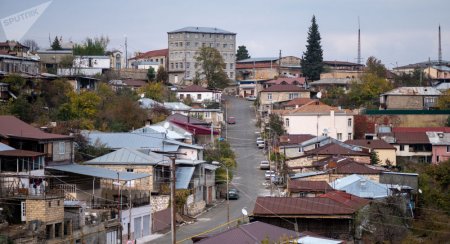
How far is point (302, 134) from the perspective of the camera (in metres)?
60.2

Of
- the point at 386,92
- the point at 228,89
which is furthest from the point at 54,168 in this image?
the point at 228,89

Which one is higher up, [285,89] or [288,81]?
[288,81]

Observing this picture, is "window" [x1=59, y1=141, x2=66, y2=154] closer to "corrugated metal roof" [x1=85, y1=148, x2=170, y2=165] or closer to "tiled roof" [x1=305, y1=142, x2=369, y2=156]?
"corrugated metal roof" [x1=85, y1=148, x2=170, y2=165]

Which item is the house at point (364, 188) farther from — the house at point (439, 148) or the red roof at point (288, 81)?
the red roof at point (288, 81)

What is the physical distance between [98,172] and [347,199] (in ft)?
32.7

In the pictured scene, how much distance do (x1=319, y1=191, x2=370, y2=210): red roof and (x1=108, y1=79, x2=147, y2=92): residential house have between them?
115 ft

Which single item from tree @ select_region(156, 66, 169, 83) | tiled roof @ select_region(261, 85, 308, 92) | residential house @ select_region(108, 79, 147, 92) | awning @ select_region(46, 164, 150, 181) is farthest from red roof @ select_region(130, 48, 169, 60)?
awning @ select_region(46, 164, 150, 181)

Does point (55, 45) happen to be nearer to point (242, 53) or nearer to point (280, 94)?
point (280, 94)

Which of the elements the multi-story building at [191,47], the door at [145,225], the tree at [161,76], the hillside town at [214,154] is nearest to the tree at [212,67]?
the hillside town at [214,154]

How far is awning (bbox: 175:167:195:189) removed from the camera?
1585 inches

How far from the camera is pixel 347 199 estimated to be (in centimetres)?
3403

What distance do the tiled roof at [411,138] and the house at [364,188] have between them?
20.1 meters

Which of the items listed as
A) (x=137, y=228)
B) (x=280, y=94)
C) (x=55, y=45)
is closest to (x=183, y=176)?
(x=137, y=228)

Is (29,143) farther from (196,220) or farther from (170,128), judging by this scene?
(170,128)
